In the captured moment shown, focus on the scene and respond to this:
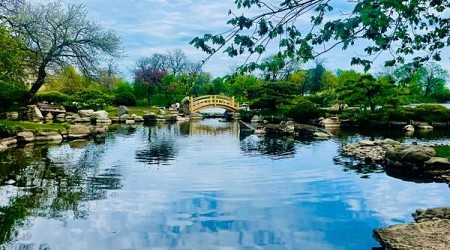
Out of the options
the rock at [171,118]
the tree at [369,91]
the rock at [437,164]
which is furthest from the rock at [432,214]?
the rock at [171,118]

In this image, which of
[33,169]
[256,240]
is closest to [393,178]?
[256,240]

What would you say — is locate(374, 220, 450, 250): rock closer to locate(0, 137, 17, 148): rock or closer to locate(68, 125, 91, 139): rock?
locate(0, 137, 17, 148): rock

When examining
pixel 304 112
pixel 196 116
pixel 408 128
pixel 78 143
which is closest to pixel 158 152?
pixel 78 143

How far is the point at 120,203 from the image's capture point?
8641 mm

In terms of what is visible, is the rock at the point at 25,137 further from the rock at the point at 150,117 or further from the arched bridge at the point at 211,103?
the arched bridge at the point at 211,103

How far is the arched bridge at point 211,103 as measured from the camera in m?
44.8

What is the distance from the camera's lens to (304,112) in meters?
33.4

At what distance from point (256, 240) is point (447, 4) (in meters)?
4.29

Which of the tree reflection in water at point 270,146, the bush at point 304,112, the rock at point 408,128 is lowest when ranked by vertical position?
the tree reflection in water at point 270,146

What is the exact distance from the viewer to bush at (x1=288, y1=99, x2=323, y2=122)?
33453 millimetres

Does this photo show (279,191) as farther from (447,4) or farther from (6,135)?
(6,135)

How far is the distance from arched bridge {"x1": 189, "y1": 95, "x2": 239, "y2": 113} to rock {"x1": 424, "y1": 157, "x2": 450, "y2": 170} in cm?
3385

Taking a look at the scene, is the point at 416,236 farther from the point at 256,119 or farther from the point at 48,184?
the point at 256,119

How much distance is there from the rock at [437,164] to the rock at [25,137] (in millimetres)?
16082
